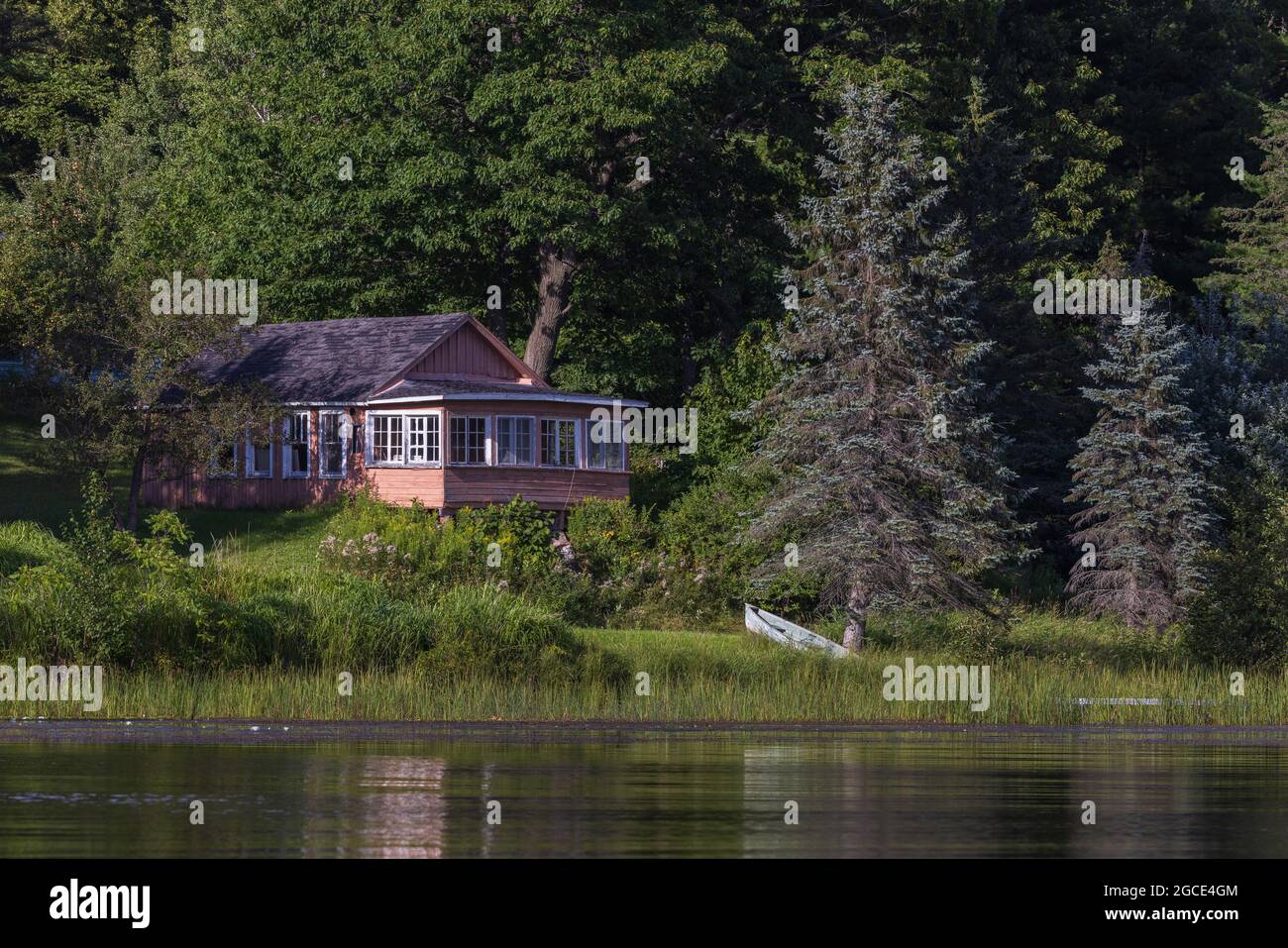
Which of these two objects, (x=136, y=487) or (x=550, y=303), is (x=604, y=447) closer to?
(x=550, y=303)

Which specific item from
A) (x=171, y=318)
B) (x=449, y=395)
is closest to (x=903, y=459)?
(x=449, y=395)

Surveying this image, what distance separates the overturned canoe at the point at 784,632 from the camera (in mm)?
42000

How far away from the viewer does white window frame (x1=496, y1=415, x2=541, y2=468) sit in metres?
59.7

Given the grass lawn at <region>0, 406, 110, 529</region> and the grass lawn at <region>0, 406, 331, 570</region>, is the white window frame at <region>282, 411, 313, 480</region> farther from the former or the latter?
the grass lawn at <region>0, 406, 110, 529</region>

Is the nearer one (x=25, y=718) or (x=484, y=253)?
(x=25, y=718)

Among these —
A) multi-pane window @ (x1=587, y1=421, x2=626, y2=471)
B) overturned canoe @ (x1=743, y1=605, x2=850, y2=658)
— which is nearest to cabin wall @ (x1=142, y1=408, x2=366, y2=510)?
multi-pane window @ (x1=587, y1=421, x2=626, y2=471)

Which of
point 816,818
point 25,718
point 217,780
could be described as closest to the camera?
point 816,818

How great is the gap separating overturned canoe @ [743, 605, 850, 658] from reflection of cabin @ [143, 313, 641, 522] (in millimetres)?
14804

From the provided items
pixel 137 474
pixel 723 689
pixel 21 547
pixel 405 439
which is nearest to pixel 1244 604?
pixel 723 689

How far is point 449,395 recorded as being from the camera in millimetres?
58812

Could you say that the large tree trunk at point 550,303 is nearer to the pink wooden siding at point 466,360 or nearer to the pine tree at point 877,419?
the pink wooden siding at point 466,360

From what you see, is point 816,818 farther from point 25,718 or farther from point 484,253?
point 484,253
